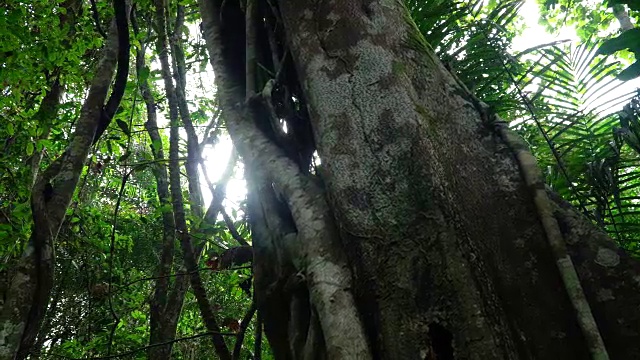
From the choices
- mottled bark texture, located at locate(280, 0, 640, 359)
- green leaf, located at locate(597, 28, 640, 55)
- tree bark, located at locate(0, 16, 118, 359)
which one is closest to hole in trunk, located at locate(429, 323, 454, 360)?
mottled bark texture, located at locate(280, 0, 640, 359)

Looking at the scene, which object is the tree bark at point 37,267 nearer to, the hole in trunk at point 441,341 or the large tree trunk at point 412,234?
the large tree trunk at point 412,234

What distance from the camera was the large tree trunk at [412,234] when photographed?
44.8 inches

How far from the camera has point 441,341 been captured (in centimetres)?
111

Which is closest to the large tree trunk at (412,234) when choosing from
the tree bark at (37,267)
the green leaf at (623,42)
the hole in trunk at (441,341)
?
the hole in trunk at (441,341)

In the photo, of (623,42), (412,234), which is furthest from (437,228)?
(623,42)

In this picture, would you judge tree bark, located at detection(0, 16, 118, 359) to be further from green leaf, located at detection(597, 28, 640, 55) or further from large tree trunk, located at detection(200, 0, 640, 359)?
green leaf, located at detection(597, 28, 640, 55)

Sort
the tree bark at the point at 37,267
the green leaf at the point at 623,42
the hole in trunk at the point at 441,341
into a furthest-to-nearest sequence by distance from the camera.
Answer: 1. the tree bark at the point at 37,267
2. the hole in trunk at the point at 441,341
3. the green leaf at the point at 623,42

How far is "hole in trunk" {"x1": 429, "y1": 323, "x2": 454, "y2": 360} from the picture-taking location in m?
1.09

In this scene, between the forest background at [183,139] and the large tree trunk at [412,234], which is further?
the forest background at [183,139]

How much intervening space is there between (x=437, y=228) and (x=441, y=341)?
0.25m

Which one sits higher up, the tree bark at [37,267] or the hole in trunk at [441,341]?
the tree bark at [37,267]

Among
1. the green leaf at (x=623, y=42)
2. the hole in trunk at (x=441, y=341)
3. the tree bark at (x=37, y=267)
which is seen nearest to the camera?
the green leaf at (x=623, y=42)

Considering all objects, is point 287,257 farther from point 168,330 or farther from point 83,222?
point 83,222

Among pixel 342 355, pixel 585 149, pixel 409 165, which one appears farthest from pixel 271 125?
pixel 585 149
